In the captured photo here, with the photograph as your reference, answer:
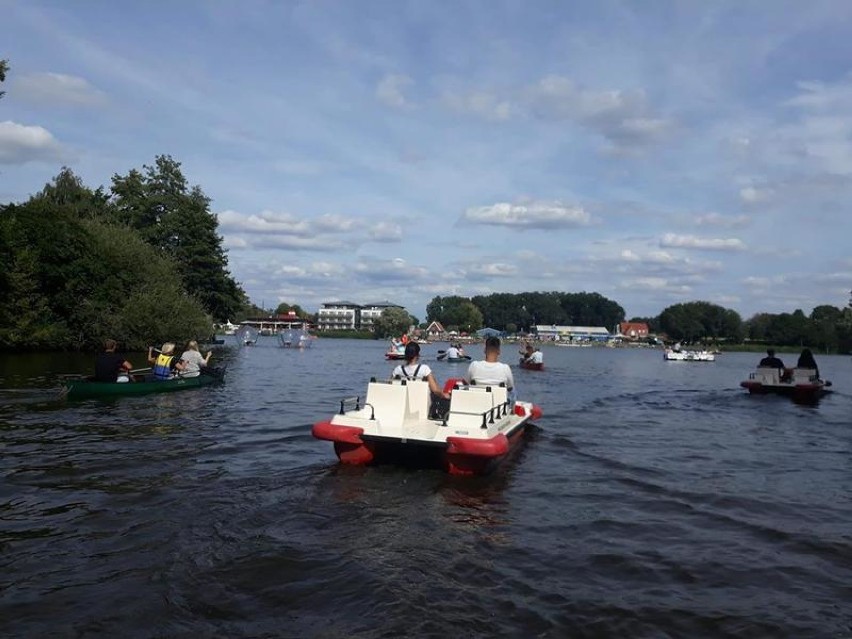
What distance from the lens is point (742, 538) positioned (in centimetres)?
830

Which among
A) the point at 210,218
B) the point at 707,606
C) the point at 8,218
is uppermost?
the point at 210,218

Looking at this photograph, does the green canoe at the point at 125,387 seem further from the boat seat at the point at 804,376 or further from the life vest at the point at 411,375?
the boat seat at the point at 804,376

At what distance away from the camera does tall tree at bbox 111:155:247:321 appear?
213ft

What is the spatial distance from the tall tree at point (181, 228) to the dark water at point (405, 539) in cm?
5237

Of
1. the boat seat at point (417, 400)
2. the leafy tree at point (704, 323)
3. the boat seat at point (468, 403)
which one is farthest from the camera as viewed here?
the leafy tree at point (704, 323)

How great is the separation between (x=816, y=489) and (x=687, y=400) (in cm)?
1619

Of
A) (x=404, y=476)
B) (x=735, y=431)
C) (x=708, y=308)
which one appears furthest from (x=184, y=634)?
(x=708, y=308)

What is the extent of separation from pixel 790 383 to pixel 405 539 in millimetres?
24051

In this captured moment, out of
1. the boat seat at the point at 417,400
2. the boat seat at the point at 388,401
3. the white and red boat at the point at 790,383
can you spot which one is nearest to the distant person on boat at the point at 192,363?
the boat seat at the point at 417,400

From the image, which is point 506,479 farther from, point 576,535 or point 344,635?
point 344,635

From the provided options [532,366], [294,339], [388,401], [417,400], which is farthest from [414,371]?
[294,339]

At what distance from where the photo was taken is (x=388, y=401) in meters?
11.4

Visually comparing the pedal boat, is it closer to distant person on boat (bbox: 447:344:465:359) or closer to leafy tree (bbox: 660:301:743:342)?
distant person on boat (bbox: 447:344:465:359)

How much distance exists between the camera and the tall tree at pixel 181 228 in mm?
65000
